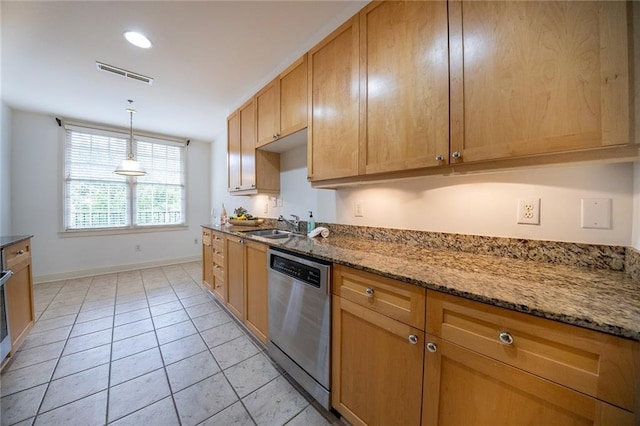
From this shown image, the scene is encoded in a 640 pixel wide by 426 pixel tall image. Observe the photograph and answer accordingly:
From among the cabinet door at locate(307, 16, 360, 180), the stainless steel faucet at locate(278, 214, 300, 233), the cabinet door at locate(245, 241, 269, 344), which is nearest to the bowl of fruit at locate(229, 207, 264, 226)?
the stainless steel faucet at locate(278, 214, 300, 233)

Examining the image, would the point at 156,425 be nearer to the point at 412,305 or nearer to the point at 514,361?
the point at 412,305

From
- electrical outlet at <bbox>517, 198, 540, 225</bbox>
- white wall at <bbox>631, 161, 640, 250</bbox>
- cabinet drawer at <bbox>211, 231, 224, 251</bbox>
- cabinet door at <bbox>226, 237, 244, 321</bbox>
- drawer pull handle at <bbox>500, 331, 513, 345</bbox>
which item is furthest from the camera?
cabinet drawer at <bbox>211, 231, 224, 251</bbox>

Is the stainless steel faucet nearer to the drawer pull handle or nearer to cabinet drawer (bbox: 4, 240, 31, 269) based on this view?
the drawer pull handle

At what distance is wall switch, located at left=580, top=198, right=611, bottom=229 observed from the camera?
0.93 metres

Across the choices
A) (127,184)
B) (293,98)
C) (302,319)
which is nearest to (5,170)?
(127,184)

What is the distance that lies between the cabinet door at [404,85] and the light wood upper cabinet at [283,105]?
623 millimetres

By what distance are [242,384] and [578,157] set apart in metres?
2.10

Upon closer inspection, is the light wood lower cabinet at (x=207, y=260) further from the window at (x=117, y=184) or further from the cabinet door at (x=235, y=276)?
the window at (x=117, y=184)

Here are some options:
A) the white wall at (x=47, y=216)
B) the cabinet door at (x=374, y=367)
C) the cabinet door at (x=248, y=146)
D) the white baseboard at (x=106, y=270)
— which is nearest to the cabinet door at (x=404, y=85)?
the cabinet door at (x=374, y=367)

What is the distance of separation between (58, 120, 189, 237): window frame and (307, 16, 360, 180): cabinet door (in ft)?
13.2

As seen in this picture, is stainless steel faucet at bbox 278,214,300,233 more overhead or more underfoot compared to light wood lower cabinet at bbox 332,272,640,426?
more overhead

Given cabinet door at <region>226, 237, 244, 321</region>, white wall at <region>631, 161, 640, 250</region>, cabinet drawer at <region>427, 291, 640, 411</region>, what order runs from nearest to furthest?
cabinet drawer at <region>427, 291, 640, 411</region> → white wall at <region>631, 161, 640, 250</region> → cabinet door at <region>226, 237, 244, 321</region>

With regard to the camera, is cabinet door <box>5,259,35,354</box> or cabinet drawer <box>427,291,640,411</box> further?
cabinet door <box>5,259,35,354</box>

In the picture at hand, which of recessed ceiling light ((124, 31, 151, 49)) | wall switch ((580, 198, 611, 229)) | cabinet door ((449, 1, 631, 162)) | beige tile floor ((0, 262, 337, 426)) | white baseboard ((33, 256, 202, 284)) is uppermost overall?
recessed ceiling light ((124, 31, 151, 49))
